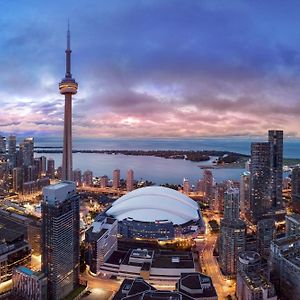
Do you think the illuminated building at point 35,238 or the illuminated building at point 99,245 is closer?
the illuminated building at point 99,245

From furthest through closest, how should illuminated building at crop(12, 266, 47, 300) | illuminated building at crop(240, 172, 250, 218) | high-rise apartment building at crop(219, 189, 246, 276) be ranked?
illuminated building at crop(240, 172, 250, 218), high-rise apartment building at crop(219, 189, 246, 276), illuminated building at crop(12, 266, 47, 300)

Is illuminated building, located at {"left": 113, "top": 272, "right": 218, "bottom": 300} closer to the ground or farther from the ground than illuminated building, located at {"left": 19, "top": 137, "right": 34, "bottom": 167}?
closer to the ground

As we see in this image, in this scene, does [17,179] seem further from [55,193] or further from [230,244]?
[230,244]

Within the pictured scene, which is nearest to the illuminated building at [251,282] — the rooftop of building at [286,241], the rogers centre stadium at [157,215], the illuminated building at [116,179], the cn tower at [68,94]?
the rooftop of building at [286,241]

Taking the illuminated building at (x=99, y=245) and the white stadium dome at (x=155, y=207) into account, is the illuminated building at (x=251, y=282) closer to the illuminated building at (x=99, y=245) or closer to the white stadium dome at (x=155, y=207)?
the illuminated building at (x=99, y=245)

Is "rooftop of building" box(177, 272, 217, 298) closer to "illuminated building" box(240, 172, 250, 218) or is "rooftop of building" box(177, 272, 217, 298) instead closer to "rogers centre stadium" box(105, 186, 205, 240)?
"rogers centre stadium" box(105, 186, 205, 240)

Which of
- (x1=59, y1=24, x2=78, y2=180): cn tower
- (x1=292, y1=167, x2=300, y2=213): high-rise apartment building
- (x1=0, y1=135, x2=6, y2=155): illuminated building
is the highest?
(x1=59, y1=24, x2=78, y2=180): cn tower

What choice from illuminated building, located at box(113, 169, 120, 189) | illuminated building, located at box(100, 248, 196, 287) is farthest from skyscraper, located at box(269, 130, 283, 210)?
illuminated building, located at box(113, 169, 120, 189)

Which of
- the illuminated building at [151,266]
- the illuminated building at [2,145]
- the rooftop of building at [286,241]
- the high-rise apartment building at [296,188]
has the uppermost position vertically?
the illuminated building at [2,145]
